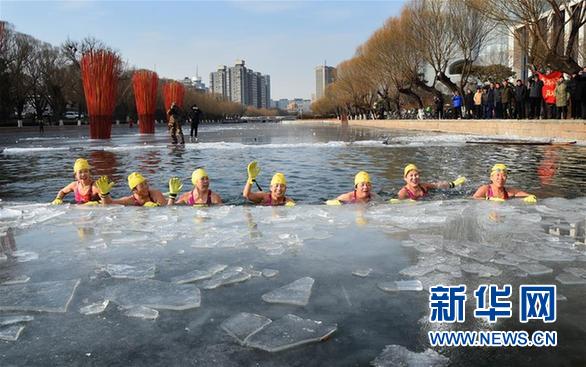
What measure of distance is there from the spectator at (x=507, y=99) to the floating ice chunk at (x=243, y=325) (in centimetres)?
2452

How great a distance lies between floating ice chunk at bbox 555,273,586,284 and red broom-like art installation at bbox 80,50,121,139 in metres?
25.3

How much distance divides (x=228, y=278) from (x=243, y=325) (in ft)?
2.97

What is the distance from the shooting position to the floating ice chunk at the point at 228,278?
148 inches

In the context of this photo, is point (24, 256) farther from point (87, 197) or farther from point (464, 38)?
point (464, 38)

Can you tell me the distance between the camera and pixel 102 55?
83.3 feet

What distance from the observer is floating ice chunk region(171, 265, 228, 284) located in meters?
3.85

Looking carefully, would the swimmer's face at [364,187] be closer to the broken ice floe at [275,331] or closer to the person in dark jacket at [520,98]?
the broken ice floe at [275,331]

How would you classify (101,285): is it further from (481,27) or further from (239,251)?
(481,27)

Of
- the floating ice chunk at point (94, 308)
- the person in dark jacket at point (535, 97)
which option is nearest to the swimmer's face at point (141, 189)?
the floating ice chunk at point (94, 308)

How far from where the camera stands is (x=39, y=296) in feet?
11.6

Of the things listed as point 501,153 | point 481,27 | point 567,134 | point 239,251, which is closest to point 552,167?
point 501,153

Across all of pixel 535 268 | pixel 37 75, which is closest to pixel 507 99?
pixel 535 268

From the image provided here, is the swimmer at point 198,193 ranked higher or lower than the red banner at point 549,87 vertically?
lower

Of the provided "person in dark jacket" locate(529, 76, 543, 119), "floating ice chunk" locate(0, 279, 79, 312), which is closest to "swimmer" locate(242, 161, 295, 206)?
"floating ice chunk" locate(0, 279, 79, 312)
